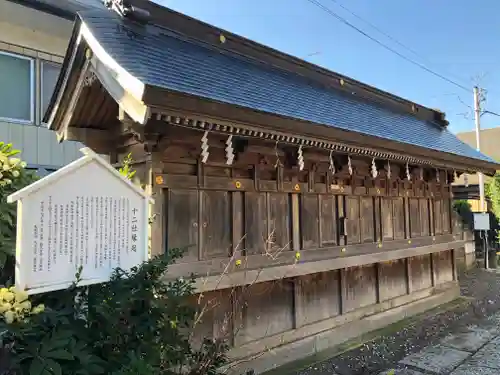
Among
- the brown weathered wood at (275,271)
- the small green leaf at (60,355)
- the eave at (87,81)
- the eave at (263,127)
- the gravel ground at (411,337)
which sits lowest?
the gravel ground at (411,337)

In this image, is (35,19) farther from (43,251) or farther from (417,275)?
(417,275)

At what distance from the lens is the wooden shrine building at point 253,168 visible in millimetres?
4359

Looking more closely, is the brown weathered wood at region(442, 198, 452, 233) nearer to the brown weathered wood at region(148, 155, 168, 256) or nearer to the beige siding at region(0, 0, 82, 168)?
the brown weathered wood at region(148, 155, 168, 256)

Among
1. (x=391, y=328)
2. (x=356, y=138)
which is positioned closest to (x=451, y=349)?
(x=391, y=328)

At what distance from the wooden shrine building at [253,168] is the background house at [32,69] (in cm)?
310

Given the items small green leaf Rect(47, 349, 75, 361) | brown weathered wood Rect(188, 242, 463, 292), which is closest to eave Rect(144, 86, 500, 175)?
brown weathered wood Rect(188, 242, 463, 292)

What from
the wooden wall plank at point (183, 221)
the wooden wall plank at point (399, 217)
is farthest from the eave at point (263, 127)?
the wooden wall plank at point (399, 217)

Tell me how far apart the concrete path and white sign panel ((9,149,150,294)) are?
15.2ft

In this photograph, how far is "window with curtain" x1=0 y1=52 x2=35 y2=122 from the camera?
24.6 feet

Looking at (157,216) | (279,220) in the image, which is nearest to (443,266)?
(279,220)

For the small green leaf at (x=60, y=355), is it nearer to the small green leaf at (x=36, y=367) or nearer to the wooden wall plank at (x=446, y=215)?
the small green leaf at (x=36, y=367)

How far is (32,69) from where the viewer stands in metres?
7.85

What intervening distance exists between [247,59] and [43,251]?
217 inches

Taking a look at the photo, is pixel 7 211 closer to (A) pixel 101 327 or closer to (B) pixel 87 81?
(A) pixel 101 327
